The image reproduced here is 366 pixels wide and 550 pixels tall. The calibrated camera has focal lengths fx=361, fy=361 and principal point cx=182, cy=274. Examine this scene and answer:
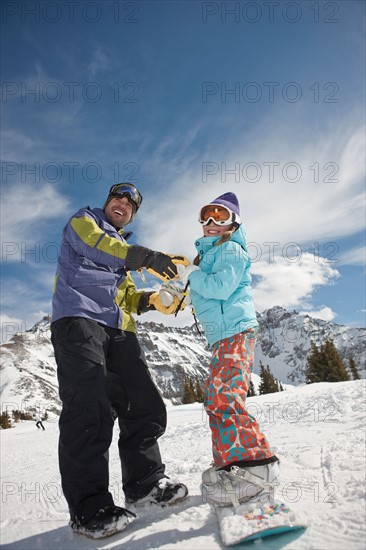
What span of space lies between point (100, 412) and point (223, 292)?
143 centimetres

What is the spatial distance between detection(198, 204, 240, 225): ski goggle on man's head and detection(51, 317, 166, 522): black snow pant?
4.73ft

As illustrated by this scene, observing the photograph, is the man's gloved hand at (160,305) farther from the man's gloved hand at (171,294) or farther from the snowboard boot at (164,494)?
the snowboard boot at (164,494)

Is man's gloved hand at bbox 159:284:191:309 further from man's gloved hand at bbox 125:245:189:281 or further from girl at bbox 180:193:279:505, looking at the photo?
man's gloved hand at bbox 125:245:189:281

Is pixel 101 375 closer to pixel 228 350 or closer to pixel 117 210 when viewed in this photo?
pixel 228 350

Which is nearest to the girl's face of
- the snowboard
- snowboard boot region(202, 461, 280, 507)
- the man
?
the man

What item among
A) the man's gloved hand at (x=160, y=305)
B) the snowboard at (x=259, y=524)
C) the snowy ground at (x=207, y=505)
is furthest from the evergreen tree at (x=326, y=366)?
the snowboard at (x=259, y=524)

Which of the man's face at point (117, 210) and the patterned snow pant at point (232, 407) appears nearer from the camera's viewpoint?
the patterned snow pant at point (232, 407)

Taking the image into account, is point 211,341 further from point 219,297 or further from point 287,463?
point 287,463

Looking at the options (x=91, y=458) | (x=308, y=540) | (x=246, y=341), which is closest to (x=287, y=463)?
(x=246, y=341)

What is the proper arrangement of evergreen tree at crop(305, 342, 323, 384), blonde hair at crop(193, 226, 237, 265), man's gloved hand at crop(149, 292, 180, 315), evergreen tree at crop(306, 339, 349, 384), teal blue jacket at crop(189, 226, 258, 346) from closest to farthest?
teal blue jacket at crop(189, 226, 258, 346), blonde hair at crop(193, 226, 237, 265), man's gloved hand at crop(149, 292, 180, 315), evergreen tree at crop(306, 339, 349, 384), evergreen tree at crop(305, 342, 323, 384)

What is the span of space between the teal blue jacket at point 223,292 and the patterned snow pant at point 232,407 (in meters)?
0.13

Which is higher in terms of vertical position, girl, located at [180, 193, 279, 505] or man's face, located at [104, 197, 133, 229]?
man's face, located at [104, 197, 133, 229]

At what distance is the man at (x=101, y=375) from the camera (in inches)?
111

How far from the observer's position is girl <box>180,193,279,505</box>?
8.82 ft
